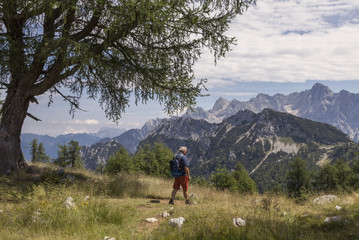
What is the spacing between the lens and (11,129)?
1053 cm

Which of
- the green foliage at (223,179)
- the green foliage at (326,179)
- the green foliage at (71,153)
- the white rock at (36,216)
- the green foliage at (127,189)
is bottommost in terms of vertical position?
the green foliage at (326,179)

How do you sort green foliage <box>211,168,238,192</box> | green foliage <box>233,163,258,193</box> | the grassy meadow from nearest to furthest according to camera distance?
the grassy meadow → green foliage <box>211,168,238,192</box> → green foliage <box>233,163,258,193</box>

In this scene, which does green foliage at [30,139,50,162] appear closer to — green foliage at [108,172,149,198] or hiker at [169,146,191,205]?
green foliage at [108,172,149,198]

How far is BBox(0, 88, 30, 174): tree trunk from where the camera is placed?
10.4 metres

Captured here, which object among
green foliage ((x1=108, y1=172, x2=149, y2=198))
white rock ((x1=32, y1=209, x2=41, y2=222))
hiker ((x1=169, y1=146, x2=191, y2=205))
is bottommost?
green foliage ((x1=108, y1=172, x2=149, y2=198))

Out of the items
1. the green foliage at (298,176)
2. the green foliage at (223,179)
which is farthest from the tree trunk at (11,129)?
the green foliage at (298,176)

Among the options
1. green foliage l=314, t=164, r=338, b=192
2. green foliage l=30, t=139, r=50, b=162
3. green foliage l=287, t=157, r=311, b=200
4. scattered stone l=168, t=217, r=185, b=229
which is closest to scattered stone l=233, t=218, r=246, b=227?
scattered stone l=168, t=217, r=185, b=229

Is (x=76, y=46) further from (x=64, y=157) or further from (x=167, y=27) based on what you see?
(x=64, y=157)

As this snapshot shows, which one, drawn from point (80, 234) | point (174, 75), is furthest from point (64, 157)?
point (80, 234)

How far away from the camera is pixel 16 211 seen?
589 centimetres

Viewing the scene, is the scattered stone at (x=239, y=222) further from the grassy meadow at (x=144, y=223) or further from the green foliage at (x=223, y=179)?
the green foliage at (x=223, y=179)

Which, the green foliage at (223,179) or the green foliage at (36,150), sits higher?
the green foliage at (36,150)

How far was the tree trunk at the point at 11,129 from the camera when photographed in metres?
10.4

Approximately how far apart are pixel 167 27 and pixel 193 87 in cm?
323
